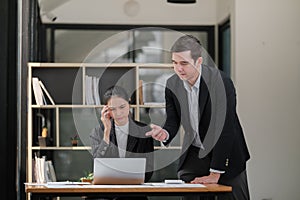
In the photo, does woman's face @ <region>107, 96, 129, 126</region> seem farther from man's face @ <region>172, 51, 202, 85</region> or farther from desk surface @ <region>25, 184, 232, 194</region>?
desk surface @ <region>25, 184, 232, 194</region>

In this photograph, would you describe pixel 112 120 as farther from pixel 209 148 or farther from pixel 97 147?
pixel 209 148

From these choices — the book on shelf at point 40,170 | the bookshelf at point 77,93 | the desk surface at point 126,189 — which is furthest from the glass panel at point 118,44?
the desk surface at point 126,189

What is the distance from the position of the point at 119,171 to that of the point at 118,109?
1.00m

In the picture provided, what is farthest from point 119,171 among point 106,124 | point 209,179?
point 106,124

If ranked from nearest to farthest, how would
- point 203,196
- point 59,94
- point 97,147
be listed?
1. point 203,196
2. point 97,147
3. point 59,94

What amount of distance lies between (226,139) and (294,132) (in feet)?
8.83

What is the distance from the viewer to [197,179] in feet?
13.8

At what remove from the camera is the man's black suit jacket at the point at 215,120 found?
426cm

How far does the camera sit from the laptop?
402 centimetres

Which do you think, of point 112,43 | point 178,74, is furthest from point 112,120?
point 112,43

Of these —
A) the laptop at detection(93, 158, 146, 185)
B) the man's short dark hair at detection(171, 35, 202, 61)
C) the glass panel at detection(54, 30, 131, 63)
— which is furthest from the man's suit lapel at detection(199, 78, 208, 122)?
the glass panel at detection(54, 30, 131, 63)

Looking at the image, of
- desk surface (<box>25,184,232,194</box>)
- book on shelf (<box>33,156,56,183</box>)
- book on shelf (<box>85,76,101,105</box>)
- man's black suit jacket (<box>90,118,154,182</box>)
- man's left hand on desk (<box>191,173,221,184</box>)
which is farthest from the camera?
book on shelf (<box>85,76,101,105</box>)

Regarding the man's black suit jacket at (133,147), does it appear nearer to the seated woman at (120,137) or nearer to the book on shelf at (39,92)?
the seated woman at (120,137)

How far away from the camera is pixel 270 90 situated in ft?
22.4
